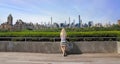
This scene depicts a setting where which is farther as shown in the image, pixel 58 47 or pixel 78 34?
pixel 78 34

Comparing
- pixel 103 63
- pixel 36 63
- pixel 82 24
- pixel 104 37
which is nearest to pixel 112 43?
pixel 104 37

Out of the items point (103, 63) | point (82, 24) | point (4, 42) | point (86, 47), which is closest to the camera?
point (103, 63)

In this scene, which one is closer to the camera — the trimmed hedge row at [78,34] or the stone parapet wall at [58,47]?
the stone parapet wall at [58,47]

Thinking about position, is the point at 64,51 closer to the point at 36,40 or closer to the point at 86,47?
the point at 86,47

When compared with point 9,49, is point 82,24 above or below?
above

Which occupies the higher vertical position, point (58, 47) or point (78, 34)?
point (78, 34)

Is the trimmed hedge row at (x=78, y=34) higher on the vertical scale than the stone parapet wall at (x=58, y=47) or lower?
higher

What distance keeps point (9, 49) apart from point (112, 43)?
6816 millimetres

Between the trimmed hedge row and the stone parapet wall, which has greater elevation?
the trimmed hedge row

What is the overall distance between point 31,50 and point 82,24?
42.3ft

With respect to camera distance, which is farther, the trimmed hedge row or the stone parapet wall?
the trimmed hedge row

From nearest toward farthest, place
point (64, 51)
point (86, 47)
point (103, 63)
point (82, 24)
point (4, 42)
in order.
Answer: point (103, 63) < point (64, 51) < point (86, 47) < point (4, 42) < point (82, 24)

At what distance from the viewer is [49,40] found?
18.5m

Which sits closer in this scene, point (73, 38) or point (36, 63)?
point (36, 63)
